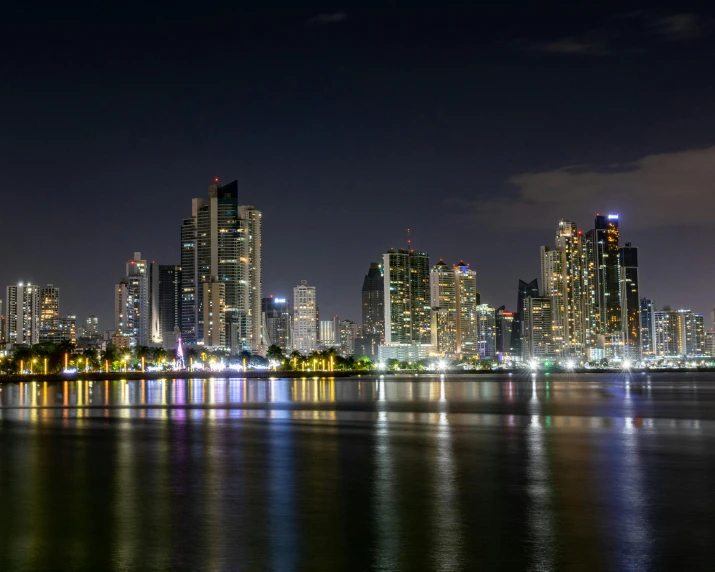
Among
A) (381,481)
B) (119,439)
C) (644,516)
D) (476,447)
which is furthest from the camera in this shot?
(119,439)

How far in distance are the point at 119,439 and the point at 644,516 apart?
1118 inches

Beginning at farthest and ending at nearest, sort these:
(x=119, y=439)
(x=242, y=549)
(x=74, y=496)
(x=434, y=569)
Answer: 1. (x=119, y=439)
2. (x=74, y=496)
3. (x=242, y=549)
4. (x=434, y=569)

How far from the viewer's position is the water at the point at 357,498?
1700cm

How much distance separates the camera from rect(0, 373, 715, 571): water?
55.8 ft

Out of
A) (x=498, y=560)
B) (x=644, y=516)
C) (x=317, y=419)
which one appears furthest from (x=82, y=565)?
(x=317, y=419)

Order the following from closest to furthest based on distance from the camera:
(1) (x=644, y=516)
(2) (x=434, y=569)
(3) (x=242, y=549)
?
(2) (x=434, y=569) < (3) (x=242, y=549) < (1) (x=644, y=516)

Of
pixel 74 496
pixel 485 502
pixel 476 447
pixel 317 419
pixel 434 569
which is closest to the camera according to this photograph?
pixel 434 569

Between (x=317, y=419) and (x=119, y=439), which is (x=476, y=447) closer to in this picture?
(x=119, y=439)

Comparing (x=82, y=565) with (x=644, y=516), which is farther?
(x=644, y=516)

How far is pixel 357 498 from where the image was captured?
23938 millimetres

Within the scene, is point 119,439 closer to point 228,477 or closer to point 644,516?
point 228,477

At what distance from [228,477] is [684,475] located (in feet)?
49.9

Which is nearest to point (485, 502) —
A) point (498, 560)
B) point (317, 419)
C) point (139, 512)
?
point (498, 560)

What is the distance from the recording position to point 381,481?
89.1ft
